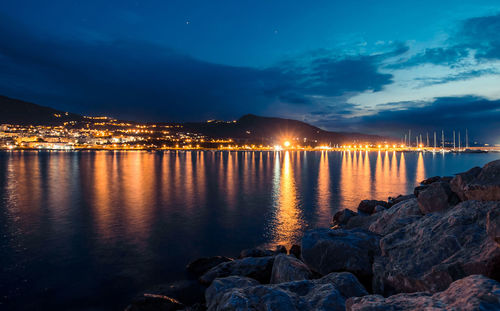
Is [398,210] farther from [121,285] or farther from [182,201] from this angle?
[182,201]

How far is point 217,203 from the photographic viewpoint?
77.8 feet

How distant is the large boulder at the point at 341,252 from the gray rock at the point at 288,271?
26.3 inches

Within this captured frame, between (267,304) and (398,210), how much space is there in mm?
8893

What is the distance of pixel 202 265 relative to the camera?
1041 cm

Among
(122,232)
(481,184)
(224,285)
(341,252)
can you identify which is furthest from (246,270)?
(122,232)

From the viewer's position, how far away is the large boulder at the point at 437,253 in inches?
209

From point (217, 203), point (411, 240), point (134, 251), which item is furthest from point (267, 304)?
point (217, 203)

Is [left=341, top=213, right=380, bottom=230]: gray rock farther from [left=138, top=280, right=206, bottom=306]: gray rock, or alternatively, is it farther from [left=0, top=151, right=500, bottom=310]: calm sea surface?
[left=138, top=280, right=206, bottom=306]: gray rock

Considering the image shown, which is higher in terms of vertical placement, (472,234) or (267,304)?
(472,234)

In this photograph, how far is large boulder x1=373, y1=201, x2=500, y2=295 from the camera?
5.30m

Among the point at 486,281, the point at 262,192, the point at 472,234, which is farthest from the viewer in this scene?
the point at 262,192

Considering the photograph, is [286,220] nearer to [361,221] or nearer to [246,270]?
[361,221]

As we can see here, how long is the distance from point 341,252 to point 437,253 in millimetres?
2221

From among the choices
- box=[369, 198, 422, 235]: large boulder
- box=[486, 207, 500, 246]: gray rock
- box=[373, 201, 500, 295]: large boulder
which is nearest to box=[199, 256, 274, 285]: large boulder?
box=[373, 201, 500, 295]: large boulder
